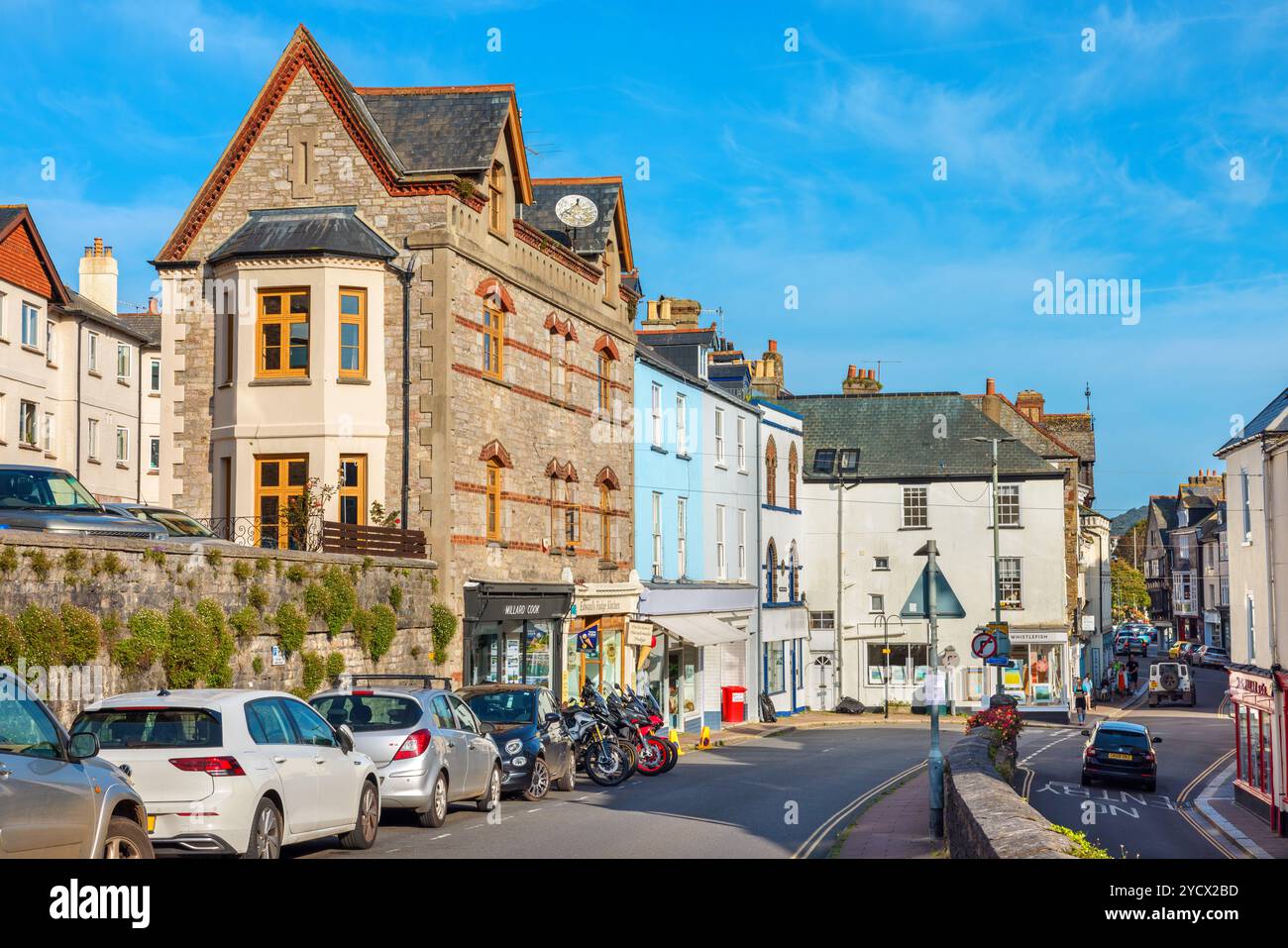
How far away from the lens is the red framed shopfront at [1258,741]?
31484 mm

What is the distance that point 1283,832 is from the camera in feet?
97.1

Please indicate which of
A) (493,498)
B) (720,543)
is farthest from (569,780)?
(720,543)

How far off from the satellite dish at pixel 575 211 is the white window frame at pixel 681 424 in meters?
7.85

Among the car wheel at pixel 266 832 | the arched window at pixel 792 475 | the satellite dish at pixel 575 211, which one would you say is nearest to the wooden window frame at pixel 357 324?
the satellite dish at pixel 575 211

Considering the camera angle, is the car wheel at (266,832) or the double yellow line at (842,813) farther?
the double yellow line at (842,813)

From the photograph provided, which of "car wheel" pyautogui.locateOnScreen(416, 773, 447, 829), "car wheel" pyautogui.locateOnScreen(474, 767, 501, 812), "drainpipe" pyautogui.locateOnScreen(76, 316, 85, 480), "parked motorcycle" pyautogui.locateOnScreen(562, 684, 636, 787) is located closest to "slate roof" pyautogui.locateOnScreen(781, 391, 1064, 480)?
"drainpipe" pyautogui.locateOnScreen(76, 316, 85, 480)

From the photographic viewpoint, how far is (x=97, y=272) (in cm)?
5709

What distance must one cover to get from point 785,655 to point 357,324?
2943 cm

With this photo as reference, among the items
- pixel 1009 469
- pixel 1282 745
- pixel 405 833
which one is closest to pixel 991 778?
pixel 405 833

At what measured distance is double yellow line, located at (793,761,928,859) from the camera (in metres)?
16.4

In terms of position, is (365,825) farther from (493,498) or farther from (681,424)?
(681,424)

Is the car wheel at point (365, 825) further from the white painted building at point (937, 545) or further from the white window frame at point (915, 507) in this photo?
the white window frame at point (915, 507)

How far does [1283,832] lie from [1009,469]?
2924 centimetres
